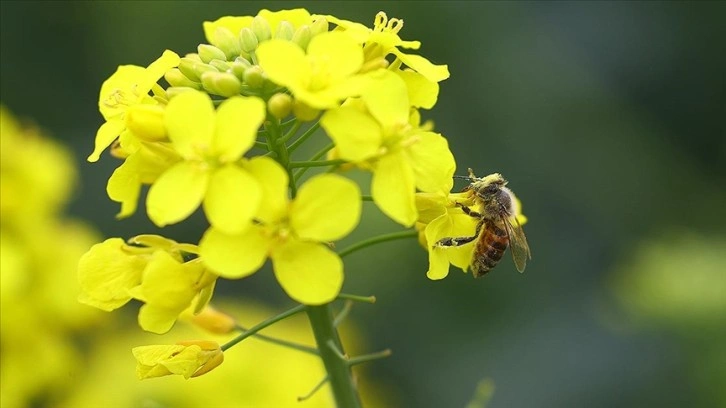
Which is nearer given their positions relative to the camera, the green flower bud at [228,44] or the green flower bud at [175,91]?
the green flower bud at [175,91]

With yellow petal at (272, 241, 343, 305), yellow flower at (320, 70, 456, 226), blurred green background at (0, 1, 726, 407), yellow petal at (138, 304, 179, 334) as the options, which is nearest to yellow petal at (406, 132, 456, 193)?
yellow flower at (320, 70, 456, 226)

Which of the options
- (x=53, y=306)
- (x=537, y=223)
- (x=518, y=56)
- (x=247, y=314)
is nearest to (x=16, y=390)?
(x=53, y=306)

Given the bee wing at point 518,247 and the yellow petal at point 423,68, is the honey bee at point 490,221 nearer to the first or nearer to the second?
the bee wing at point 518,247

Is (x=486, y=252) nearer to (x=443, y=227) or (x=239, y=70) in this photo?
(x=443, y=227)

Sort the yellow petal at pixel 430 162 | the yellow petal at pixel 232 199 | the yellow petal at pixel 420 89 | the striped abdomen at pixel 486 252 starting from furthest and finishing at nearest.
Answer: the striped abdomen at pixel 486 252
the yellow petal at pixel 420 89
the yellow petal at pixel 430 162
the yellow petal at pixel 232 199

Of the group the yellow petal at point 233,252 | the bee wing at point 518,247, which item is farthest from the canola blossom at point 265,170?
the bee wing at point 518,247

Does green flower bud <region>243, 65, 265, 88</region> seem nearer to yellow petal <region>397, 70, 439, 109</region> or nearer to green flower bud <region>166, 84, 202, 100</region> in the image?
green flower bud <region>166, 84, 202, 100</region>

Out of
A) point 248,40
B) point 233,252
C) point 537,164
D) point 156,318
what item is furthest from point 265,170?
point 537,164
